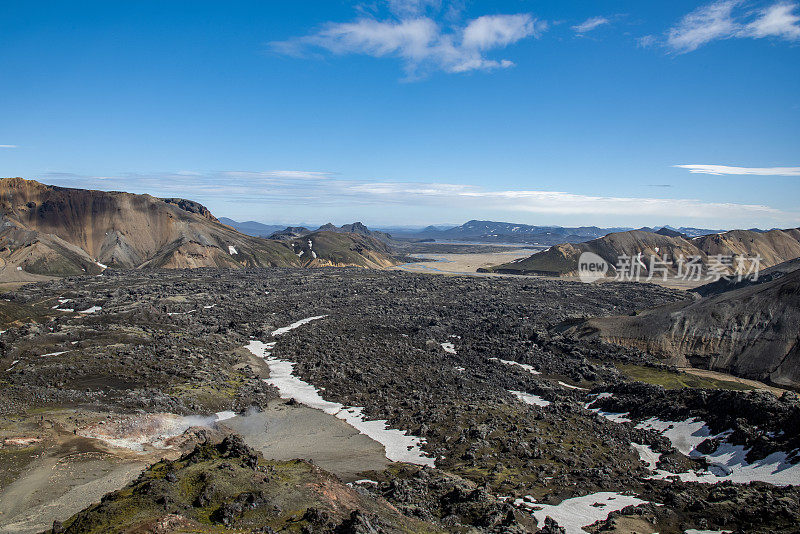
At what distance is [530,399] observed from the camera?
204 ft

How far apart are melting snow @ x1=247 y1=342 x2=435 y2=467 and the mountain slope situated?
5271 centimetres

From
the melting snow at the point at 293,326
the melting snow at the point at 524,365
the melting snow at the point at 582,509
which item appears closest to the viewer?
the melting snow at the point at 582,509

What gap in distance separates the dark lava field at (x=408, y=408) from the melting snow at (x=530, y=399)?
18.2 inches

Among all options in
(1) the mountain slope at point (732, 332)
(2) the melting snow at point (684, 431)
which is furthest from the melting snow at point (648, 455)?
(1) the mountain slope at point (732, 332)

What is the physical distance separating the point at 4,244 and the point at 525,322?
179752 millimetres

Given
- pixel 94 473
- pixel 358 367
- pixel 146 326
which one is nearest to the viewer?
pixel 94 473

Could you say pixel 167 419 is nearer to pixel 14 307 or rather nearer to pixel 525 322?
pixel 14 307

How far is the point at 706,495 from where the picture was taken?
35281 millimetres

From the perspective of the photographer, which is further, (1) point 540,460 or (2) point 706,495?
(1) point 540,460

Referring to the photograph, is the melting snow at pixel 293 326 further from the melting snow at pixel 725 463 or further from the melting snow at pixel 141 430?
the melting snow at pixel 725 463

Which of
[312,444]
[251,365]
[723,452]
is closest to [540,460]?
[723,452]

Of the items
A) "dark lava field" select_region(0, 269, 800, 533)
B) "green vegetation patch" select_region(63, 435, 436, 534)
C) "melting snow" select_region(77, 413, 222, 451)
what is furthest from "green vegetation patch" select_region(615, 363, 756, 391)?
"melting snow" select_region(77, 413, 222, 451)

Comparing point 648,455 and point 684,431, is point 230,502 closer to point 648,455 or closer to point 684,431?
point 648,455

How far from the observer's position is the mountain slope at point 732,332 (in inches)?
2758
